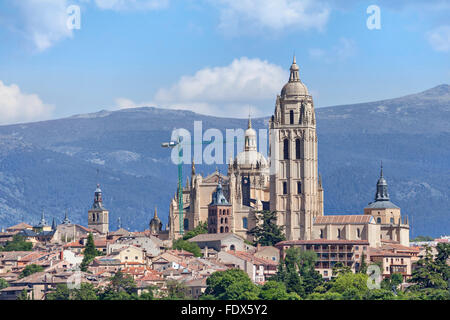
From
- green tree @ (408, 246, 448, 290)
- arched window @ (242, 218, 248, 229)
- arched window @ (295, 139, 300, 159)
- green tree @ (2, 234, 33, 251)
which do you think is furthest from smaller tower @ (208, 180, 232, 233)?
green tree @ (408, 246, 448, 290)

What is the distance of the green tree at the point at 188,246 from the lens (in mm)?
128000

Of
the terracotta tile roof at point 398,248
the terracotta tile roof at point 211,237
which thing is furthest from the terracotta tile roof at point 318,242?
the terracotta tile roof at point 211,237

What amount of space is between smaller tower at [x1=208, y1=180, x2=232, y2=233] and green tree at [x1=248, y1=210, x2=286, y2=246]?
307cm

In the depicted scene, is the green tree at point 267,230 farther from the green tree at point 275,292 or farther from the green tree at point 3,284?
the green tree at point 3,284

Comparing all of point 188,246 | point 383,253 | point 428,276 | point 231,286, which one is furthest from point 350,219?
point 231,286

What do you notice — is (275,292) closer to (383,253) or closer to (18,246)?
(383,253)

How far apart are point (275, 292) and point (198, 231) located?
3924 cm

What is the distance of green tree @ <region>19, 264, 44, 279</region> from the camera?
118812 millimetres

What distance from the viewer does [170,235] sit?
13825 centimetres

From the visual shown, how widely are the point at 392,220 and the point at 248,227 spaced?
13631mm

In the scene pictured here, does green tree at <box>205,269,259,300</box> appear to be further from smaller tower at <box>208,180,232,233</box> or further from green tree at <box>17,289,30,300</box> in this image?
smaller tower at <box>208,180,232,233</box>

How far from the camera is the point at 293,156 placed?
134625mm
